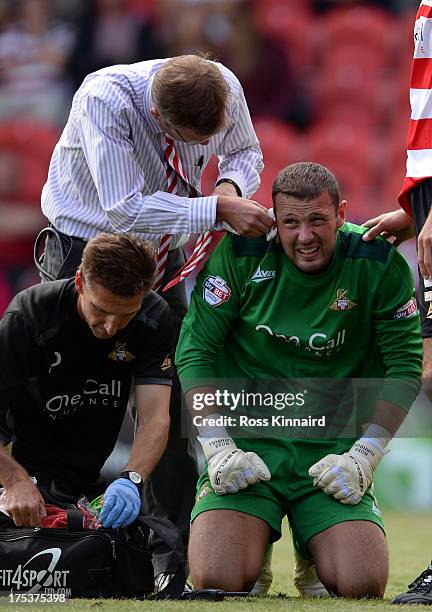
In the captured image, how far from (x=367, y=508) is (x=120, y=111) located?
171 cm

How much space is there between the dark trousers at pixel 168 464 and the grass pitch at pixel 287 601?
49 cm

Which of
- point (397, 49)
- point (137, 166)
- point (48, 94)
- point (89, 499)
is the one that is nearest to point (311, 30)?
point (397, 49)

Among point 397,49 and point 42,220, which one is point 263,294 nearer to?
point 42,220

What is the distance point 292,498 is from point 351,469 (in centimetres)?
29

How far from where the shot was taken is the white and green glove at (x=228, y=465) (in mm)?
4176

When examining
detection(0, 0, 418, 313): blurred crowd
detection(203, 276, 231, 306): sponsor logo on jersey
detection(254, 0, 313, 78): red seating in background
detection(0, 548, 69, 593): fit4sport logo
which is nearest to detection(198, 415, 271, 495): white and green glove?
detection(203, 276, 231, 306): sponsor logo on jersey

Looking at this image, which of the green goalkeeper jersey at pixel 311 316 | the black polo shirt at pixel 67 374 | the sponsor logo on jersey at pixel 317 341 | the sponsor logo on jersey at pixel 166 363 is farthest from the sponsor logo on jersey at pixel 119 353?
the sponsor logo on jersey at pixel 317 341

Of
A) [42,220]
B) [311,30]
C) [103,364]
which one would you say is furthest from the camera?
[311,30]

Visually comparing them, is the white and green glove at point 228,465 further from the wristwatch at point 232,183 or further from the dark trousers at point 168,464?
the wristwatch at point 232,183

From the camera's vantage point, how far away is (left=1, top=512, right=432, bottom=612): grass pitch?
3.52 meters

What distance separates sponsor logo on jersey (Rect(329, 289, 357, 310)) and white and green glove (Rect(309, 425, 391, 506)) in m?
0.46

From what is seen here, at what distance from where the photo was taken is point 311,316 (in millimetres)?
4367

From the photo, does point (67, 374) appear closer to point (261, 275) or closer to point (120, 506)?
point (120, 506)

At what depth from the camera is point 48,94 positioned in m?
10.4
